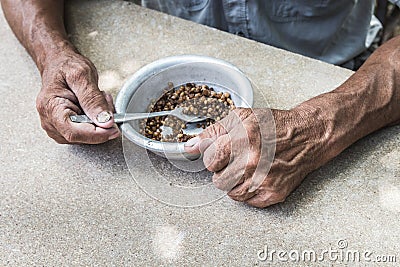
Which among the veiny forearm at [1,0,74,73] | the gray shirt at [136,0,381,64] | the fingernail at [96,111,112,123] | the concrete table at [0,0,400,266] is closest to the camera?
the concrete table at [0,0,400,266]

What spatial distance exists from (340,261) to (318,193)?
0.17 meters

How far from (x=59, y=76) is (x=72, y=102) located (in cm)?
10

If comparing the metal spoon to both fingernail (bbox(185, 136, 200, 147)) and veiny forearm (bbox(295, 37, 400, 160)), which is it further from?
veiny forearm (bbox(295, 37, 400, 160))

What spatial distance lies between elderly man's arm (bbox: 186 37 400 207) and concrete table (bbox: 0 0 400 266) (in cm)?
4

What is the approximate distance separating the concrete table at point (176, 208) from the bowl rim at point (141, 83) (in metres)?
0.07

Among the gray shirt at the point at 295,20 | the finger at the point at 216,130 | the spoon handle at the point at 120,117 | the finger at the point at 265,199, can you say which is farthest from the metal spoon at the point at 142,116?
the gray shirt at the point at 295,20

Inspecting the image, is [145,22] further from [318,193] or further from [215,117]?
[318,193]

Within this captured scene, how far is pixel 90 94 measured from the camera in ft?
4.17

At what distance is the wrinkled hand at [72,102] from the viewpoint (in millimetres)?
1228

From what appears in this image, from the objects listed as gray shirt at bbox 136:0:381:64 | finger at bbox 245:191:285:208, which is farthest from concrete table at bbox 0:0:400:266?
gray shirt at bbox 136:0:381:64

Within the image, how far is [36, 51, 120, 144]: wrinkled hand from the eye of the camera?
4.03ft

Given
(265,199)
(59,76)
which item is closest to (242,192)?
(265,199)

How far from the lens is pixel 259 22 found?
1634 mm

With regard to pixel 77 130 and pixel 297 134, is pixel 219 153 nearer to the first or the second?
pixel 297 134
